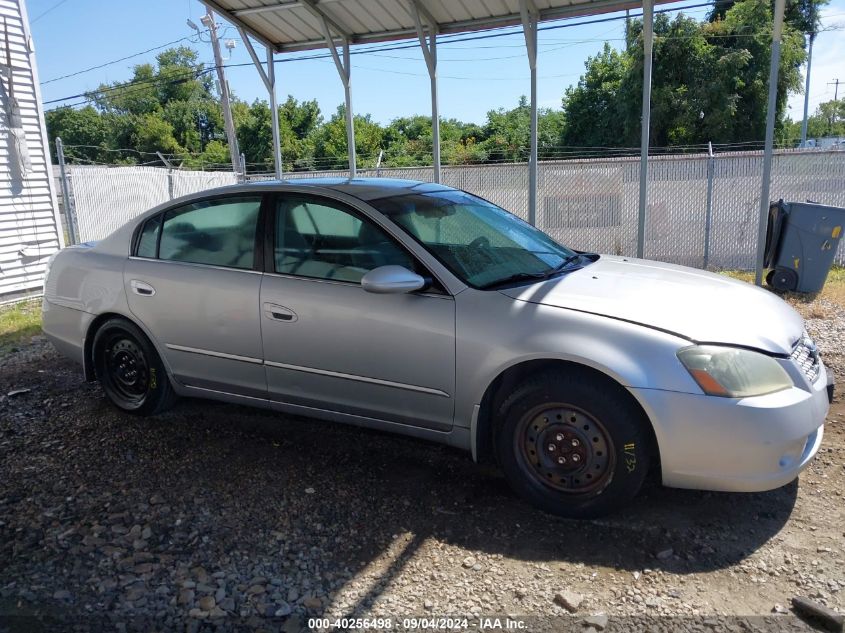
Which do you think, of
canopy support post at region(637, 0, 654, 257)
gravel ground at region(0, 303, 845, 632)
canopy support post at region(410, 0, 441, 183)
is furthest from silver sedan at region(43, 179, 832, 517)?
canopy support post at region(410, 0, 441, 183)

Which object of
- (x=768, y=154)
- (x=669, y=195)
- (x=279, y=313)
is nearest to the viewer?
(x=279, y=313)

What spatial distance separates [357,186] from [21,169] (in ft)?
26.6

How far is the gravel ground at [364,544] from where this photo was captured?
8.50 feet

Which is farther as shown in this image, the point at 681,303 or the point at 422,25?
the point at 422,25

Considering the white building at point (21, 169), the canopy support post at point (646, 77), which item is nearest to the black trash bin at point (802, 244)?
the canopy support post at point (646, 77)

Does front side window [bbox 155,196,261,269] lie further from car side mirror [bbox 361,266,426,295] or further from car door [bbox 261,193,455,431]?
car side mirror [bbox 361,266,426,295]

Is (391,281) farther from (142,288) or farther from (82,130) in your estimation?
(82,130)

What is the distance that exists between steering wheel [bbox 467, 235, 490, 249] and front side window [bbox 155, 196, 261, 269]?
1.37 meters

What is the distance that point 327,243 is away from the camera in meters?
3.89

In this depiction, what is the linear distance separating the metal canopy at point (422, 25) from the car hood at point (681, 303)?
153 inches

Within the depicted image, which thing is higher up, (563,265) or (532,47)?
(532,47)

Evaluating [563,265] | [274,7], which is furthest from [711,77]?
[563,265]

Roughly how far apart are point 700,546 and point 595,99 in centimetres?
3475

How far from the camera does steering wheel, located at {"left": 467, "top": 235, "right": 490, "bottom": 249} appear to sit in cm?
390
